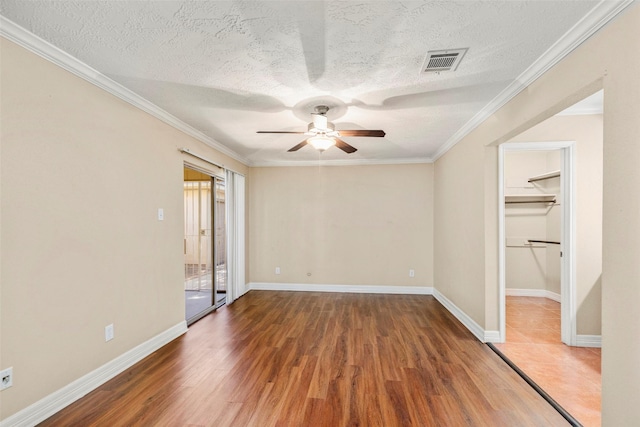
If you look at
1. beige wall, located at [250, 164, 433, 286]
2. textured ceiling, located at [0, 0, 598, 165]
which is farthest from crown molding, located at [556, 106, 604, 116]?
beige wall, located at [250, 164, 433, 286]

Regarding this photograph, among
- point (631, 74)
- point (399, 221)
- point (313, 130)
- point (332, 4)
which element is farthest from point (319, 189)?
point (631, 74)

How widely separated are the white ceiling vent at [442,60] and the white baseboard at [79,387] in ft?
11.5

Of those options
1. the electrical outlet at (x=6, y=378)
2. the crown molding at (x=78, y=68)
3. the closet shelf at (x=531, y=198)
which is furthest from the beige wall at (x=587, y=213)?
the electrical outlet at (x=6, y=378)

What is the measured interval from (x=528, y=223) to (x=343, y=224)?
3269mm

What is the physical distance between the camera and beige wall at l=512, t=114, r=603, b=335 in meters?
2.92

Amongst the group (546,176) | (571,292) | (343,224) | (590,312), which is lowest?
(590,312)

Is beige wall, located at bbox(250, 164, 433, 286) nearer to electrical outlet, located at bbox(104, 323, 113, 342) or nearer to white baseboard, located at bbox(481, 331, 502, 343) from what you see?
white baseboard, located at bbox(481, 331, 502, 343)

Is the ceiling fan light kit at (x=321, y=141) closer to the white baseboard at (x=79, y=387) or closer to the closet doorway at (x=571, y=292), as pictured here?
the closet doorway at (x=571, y=292)

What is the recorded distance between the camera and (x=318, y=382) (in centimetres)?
227

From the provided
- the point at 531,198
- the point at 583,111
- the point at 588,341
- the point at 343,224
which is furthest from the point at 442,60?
the point at 531,198

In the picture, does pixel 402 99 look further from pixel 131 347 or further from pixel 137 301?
pixel 131 347

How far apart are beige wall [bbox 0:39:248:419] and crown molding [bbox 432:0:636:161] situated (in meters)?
3.38

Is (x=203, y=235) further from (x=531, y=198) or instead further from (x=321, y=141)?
(x=531, y=198)

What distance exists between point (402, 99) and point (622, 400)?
98.3 inches
